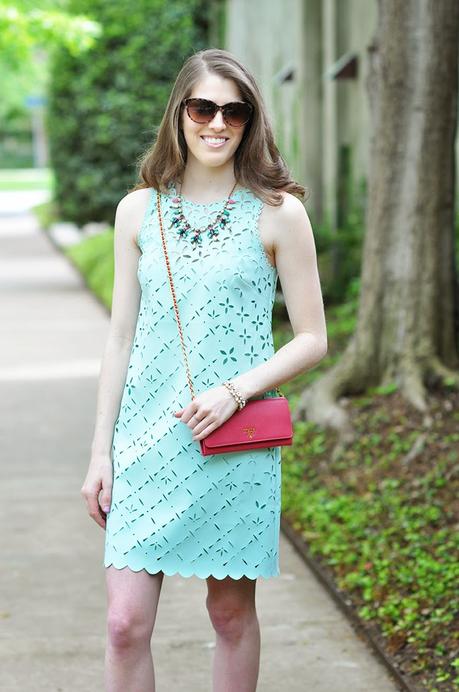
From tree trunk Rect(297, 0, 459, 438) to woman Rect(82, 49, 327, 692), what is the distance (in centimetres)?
408

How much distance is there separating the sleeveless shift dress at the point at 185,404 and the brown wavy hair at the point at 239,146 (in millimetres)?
71

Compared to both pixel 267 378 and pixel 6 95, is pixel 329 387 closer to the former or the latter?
pixel 267 378

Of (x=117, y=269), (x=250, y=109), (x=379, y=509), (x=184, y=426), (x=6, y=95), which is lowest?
(x=6, y=95)

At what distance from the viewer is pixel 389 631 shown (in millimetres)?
4773

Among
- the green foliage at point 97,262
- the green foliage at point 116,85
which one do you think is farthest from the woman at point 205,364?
the green foliage at point 116,85

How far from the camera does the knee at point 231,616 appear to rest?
3248mm

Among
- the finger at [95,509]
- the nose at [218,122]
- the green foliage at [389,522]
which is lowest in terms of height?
the green foliage at [389,522]

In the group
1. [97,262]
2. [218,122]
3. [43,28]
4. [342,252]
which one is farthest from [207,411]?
[97,262]

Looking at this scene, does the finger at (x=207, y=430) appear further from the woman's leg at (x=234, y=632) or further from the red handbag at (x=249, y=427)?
the woman's leg at (x=234, y=632)

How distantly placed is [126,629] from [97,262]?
16668 mm

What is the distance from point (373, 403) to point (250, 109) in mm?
4435

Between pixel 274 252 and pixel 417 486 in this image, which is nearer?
pixel 274 252

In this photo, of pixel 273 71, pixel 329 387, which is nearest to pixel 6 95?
pixel 273 71

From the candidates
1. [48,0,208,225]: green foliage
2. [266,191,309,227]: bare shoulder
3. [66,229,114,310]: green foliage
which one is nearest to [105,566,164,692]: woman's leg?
[266,191,309,227]: bare shoulder
